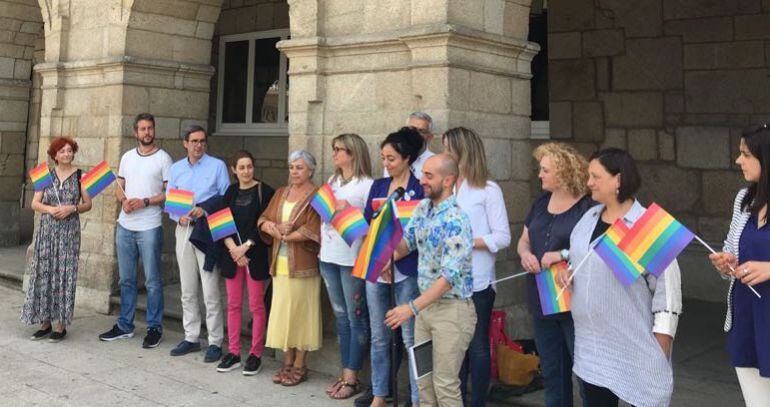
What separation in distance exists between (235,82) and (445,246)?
8175 millimetres

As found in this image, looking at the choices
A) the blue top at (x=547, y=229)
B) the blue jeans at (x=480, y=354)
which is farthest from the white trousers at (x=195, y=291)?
the blue top at (x=547, y=229)

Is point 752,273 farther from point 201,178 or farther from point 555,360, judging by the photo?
point 201,178

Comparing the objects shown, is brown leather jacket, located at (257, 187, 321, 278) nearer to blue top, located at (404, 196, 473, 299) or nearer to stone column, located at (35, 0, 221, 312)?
blue top, located at (404, 196, 473, 299)

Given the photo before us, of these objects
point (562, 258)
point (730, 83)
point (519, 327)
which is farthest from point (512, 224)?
point (730, 83)

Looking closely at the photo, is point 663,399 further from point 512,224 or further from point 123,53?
point 123,53

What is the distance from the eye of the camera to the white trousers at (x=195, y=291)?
5.79 metres

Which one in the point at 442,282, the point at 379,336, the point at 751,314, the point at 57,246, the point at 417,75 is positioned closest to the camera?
the point at 751,314

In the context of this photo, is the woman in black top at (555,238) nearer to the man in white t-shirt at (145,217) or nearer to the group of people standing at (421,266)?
the group of people standing at (421,266)

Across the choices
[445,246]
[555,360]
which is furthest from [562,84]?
[445,246]

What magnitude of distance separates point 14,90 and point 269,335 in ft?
26.5

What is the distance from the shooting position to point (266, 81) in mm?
10805

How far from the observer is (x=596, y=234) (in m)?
3.30

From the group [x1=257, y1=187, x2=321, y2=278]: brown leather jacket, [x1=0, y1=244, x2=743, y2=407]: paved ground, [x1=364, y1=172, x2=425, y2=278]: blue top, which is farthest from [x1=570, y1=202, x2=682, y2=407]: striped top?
[x1=257, y1=187, x2=321, y2=278]: brown leather jacket

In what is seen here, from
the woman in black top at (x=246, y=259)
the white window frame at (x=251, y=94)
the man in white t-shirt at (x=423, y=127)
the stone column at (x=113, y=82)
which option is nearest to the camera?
the man in white t-shirt at (x=423, y=127)
